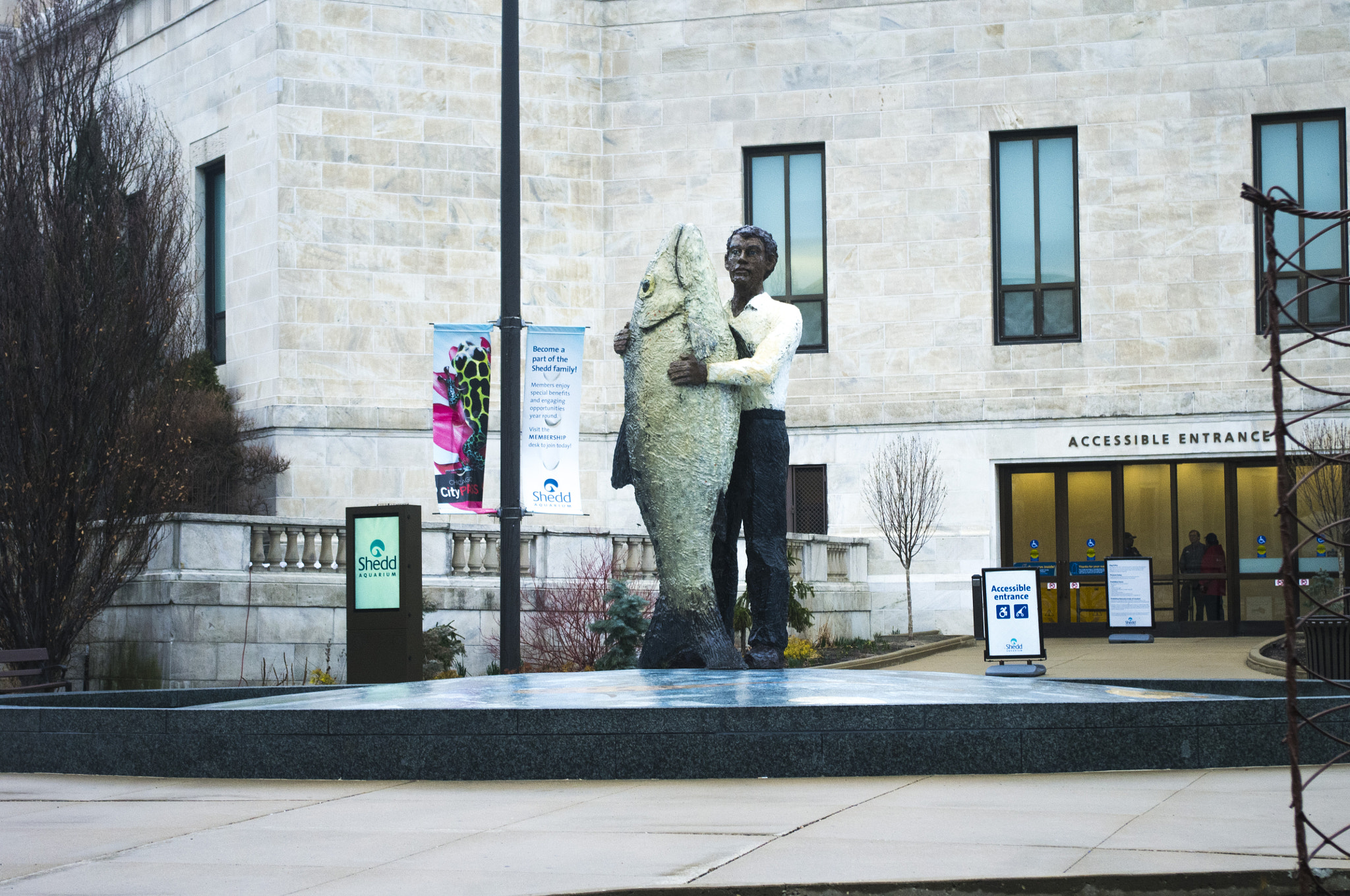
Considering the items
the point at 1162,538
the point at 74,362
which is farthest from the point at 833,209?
the point at 74,362

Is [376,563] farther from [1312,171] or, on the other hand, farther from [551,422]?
[1312,171]

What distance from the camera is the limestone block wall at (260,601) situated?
20.2 meters

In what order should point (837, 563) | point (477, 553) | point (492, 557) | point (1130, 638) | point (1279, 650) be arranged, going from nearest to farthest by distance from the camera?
point (1279, 650)
point (477, 553)
point (492, 557)
point (1130, 638)
point (837, 563)

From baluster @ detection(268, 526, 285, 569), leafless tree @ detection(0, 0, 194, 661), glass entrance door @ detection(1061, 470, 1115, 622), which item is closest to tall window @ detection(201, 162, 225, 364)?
leafless tree @ detection(0, 0, 194, 661)

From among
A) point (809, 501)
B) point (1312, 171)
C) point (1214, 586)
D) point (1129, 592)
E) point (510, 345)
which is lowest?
point (1214, 586)

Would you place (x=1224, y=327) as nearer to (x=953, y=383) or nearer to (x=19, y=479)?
(x=953, y=383)

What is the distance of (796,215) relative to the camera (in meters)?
30.2

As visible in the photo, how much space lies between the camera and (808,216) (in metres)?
30.1

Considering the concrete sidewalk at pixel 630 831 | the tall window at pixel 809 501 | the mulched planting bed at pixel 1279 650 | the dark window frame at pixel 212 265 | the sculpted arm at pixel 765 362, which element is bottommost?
the mulched planting bed at pixel 1279 650

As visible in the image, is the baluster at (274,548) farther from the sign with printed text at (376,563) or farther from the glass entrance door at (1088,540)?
the glass entrance door at (1088,540)

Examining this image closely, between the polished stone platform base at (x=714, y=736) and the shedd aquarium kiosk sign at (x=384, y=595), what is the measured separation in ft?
24.3

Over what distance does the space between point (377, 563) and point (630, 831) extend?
424 inches

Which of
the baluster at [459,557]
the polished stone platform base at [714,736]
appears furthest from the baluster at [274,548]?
the polished stone platform base at [714,736]

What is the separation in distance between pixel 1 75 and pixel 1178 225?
19650 mm
